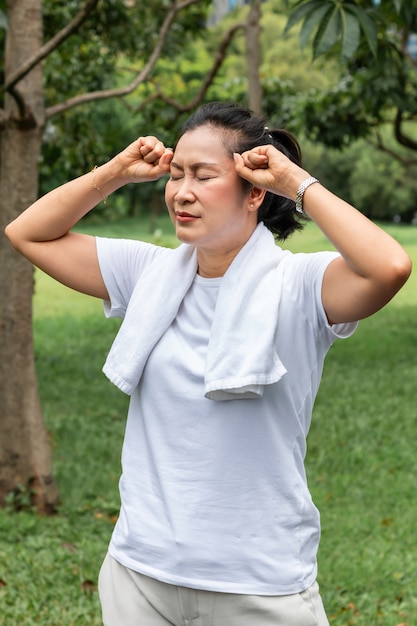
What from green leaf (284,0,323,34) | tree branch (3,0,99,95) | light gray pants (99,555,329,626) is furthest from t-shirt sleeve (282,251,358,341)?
tree branch (3,0,99,95)

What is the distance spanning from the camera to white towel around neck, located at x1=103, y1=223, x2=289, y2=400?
73.7 inches

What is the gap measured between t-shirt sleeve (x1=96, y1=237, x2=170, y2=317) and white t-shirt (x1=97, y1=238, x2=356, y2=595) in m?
0.27

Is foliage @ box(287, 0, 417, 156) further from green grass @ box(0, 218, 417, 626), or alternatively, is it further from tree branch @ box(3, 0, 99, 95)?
green grass @ box(0, 218, 417, 626)

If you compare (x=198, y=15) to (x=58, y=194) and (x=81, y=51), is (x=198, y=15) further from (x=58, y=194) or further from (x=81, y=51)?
(x=58, y=194)

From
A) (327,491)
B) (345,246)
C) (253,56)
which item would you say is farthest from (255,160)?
(253,56)

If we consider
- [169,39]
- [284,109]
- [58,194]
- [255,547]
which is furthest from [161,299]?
[284,109]

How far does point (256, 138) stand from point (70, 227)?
1.65 feet

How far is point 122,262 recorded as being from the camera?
2205mm

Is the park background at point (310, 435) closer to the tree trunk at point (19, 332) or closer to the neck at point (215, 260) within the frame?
the tree trunk at point (19, 332)

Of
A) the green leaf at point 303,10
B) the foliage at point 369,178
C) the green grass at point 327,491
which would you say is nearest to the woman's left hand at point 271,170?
the green leaf at point 303,10

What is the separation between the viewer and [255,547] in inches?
75.6

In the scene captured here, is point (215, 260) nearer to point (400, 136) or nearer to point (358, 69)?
point (358, 69)

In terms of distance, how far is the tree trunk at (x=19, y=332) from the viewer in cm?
495

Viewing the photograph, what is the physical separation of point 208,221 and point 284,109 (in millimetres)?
8379
